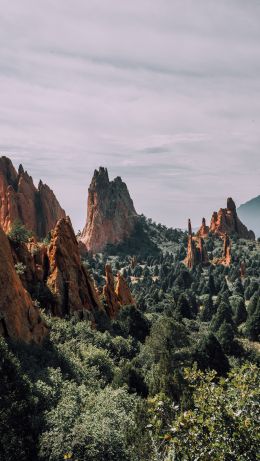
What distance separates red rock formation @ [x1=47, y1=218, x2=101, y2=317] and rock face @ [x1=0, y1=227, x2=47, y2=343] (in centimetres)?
1153

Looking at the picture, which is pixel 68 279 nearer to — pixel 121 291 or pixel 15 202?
pixel 121 291

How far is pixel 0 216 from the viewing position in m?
185

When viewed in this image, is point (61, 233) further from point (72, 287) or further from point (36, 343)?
point (36, 343)

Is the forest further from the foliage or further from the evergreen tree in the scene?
the evergreen tree

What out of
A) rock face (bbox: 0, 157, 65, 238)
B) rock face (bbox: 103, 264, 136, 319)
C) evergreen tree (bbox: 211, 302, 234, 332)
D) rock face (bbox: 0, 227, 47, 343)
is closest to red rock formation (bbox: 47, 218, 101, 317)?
rock face (bbox: 103, 264, 136, 319)

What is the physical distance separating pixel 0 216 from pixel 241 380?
7150 inches

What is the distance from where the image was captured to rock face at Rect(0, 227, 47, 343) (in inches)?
1554

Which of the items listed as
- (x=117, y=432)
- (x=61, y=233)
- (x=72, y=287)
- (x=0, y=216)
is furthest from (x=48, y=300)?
(x=0, y=216)

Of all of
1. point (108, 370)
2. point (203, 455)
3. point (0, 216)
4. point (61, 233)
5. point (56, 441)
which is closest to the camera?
point (203, 455)

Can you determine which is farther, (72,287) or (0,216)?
(0,216)

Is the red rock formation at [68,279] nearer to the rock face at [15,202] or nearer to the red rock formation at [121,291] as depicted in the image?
the red rock formation at [121,291]

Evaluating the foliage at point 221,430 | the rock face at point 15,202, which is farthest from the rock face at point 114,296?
the rock face at point 15,202

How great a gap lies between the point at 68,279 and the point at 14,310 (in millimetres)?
18706

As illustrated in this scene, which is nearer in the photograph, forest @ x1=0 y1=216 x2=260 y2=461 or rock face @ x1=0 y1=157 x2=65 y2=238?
forest @ x1=0 y1=216 x2=260 y2=461
